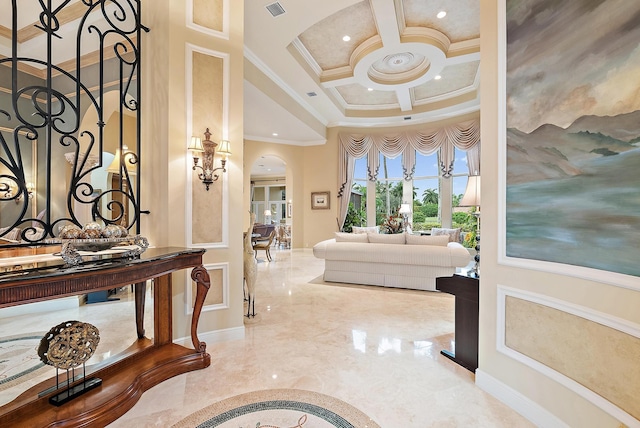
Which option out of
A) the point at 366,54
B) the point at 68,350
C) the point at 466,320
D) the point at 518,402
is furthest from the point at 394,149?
the point at 68,350

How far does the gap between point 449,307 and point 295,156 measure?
264 inches

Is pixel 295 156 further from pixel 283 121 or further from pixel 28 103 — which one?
pixel 28 103

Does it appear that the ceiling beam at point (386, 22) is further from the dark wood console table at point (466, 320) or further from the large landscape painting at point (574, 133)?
the dark wood console table at point (466, 320)

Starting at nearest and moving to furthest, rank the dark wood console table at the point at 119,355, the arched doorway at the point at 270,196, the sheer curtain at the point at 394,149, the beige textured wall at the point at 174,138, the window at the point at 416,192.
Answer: the dark wood console table at the point at 119,355, the beige textured wall at the point at 174,138, the sheer curtain at the point at 394,149, the window at the point at 416,192, the arched doorway at the point at 270,196

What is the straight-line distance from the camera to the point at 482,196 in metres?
2.10

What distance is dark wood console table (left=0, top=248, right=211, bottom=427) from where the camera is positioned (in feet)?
4.63

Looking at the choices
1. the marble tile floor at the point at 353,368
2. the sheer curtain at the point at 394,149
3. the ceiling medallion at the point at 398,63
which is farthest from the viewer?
the sheer curtain at the point at 394,149

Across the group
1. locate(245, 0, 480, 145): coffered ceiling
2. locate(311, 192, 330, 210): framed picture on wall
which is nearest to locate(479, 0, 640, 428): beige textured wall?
locate(245, 0, 480, 145): coffered ceiling

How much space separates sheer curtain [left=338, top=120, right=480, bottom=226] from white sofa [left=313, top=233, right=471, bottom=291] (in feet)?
12.4

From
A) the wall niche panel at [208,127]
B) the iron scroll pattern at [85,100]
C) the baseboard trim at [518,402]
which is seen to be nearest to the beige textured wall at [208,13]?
the wall niche panel at [208,127]

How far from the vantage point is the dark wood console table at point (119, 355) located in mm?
1411

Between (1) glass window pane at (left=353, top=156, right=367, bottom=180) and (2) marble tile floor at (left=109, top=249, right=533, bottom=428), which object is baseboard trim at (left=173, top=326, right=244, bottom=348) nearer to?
(2) marble tile floor at (left=109, top=249, right=533, bottom=428)

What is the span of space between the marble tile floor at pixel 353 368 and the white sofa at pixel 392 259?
0.69m

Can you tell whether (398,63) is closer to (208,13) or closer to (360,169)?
(360,169)
